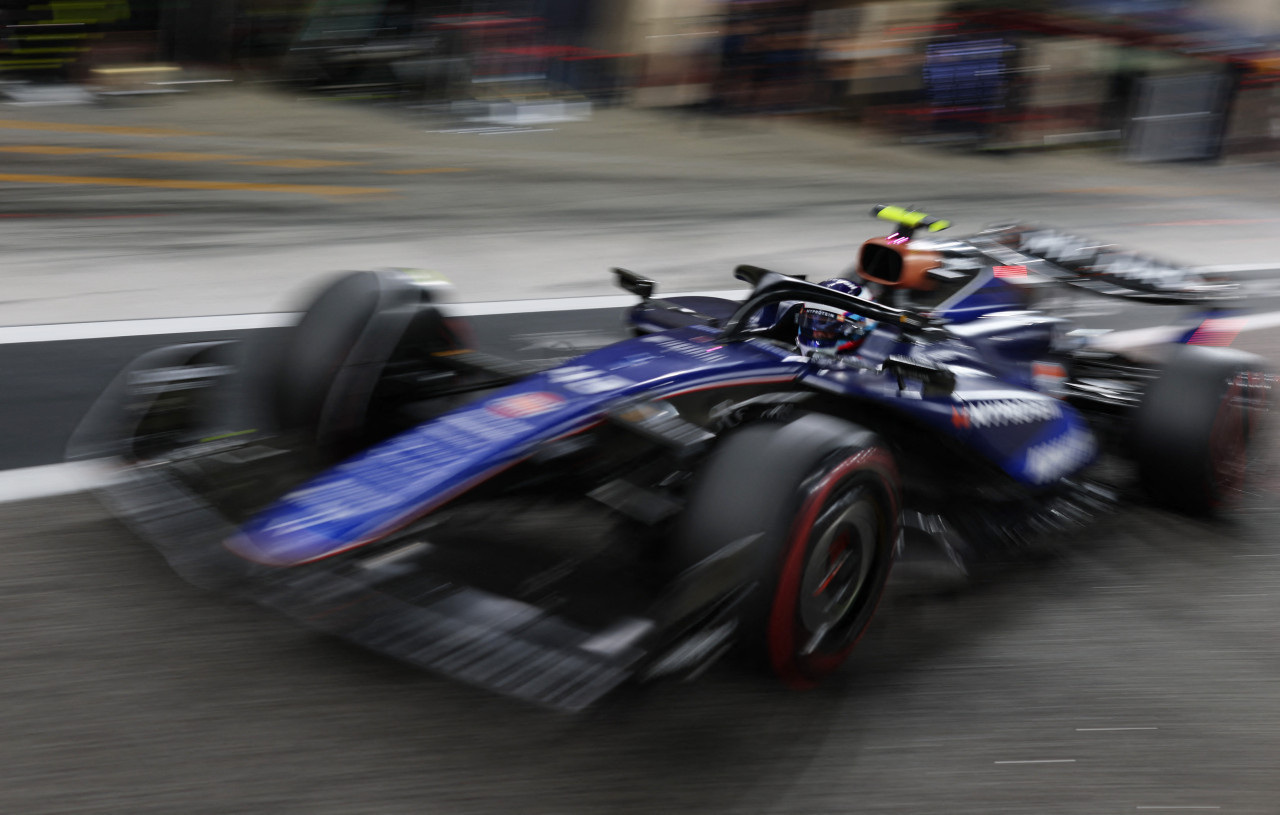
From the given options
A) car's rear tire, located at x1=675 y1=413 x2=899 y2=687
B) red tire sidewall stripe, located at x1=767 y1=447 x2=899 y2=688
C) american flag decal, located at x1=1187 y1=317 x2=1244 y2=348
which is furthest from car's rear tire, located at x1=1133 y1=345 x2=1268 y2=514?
red tire sidewall stripe, located at x1=767 y1=447 x2=899 y2=688

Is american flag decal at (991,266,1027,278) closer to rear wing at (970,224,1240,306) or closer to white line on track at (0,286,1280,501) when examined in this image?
rear wing at (970,224,1240,306)

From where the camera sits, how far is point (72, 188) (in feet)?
27.5

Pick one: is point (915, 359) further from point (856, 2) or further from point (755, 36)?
point (856, 2)

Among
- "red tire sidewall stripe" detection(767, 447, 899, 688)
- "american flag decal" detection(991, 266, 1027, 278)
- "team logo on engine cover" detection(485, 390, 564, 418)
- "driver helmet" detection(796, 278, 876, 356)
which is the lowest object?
"red tire sidewall stripe" detection(767, 447, 899, 688)

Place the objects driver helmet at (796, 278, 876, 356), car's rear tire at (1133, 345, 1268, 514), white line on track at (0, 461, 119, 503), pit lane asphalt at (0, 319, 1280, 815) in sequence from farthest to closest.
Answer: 1. car's rear tire at (1133, 345, 1268, 514)
2. white line on track at (0, 461, 119, 503)
3. driver helmet at (796, 278, 876, 356)
4. pit lane asphalt at (0, 319, 1280, 815)

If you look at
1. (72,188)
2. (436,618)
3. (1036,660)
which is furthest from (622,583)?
(72,188)

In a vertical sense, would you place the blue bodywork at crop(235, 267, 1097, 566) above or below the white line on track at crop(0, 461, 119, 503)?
above

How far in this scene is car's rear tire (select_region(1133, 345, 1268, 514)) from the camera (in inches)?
150

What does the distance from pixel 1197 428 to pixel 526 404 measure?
7.20 ft

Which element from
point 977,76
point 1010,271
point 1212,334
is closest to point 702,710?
point 1010,271

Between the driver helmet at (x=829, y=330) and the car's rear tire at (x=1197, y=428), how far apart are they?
109 centimetres

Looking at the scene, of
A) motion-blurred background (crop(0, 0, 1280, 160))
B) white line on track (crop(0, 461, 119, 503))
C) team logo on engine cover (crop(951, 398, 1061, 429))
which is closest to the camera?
team logo on engine cover (crop(951, 398, 1061, 429))

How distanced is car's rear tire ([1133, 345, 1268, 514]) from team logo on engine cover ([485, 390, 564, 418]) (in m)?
2.05

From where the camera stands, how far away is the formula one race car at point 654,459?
8.16 feet
